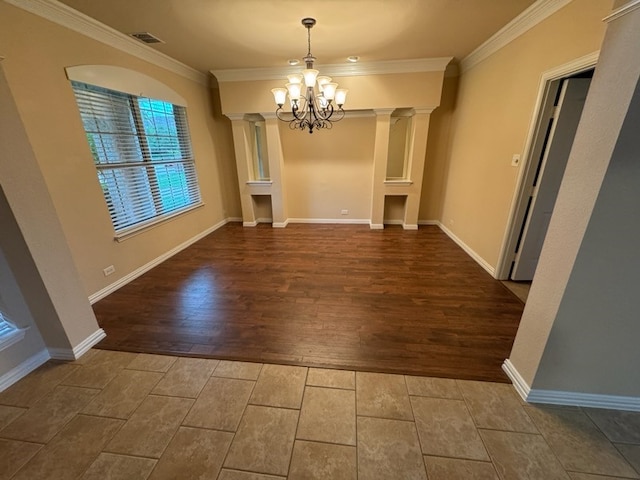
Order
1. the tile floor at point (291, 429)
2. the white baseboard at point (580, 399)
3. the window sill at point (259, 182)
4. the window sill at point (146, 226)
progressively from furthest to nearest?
the window sill at point (259, 182)
the window sill at point (146, 226)
the white baseboard at point (580, 399)
the tile floor at point (291, 429)

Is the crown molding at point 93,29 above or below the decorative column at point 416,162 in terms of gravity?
above

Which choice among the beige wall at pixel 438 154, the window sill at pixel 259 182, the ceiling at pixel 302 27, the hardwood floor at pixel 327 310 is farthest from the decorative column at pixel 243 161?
the beige wall at pixel 438 154

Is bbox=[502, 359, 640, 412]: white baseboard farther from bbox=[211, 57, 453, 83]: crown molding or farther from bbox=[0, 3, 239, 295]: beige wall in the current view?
bbox=[211, 57, 453, 83]: crown molding

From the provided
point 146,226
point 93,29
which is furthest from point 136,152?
point 93,29

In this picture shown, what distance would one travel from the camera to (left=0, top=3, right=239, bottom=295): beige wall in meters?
2.05

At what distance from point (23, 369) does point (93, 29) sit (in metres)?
3.17

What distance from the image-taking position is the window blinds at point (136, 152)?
8.89 feet

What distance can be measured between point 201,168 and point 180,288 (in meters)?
2.42

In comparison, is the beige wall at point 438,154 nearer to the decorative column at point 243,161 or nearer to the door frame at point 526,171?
the door frame at point 526,171

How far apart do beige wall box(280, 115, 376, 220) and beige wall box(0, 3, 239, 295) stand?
2384 mm

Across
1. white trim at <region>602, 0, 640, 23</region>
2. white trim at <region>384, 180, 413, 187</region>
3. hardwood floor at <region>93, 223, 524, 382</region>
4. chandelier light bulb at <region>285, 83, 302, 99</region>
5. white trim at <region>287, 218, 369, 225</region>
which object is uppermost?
chandelier light bulb at <region>285, 83, 302, 99</region>

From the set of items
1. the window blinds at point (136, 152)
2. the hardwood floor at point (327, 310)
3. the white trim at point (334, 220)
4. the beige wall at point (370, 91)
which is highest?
the beige wall at point (370, 91)

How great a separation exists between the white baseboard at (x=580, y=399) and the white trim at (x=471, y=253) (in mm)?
1680

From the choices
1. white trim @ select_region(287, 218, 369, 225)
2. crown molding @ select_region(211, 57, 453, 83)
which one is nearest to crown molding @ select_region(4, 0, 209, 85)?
crown molding @ select_region(211, 57, 453, 83)
